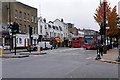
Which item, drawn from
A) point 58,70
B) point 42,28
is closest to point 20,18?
point 42,28

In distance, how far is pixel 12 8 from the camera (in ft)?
146

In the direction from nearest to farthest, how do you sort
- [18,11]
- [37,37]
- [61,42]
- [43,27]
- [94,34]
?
[94,34] < [18,11] < [37,37] < [43,27] < [61,42]

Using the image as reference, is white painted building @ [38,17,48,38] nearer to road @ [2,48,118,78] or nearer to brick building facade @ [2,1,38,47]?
brick building facade @ [2,1,38,47]

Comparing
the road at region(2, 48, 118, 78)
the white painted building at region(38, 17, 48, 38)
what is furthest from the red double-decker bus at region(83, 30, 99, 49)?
the road at region(2, 48, 118, 78)

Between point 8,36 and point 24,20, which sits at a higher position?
point 24,20

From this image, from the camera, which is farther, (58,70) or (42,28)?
(42,28)

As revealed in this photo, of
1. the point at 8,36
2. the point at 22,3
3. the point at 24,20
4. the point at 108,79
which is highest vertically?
the point at 22,3

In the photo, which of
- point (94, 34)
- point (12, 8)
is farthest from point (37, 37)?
point (94, 34)

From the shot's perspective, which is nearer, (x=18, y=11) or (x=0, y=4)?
(x=0, y=4)

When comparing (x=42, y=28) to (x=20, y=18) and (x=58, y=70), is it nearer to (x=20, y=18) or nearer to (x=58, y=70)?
(x=20, y=18)

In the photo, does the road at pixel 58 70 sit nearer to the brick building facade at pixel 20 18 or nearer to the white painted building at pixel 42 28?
the brick building facade at pixel 20 18

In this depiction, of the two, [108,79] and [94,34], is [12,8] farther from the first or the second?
[108,79]

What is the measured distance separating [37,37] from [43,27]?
9035mm

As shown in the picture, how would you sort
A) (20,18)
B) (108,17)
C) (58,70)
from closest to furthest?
(58,70), (108,17), (20,18)
